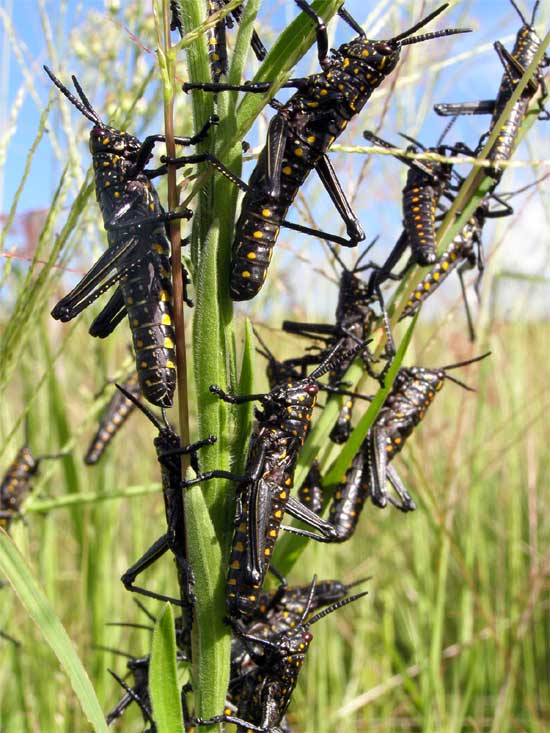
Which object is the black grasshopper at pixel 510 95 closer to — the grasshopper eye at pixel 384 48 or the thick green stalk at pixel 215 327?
the grasshopper eye at pixel 384 48

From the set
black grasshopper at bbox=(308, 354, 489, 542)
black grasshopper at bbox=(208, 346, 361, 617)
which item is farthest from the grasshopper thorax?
black grasshopper at bbox=(308, 354, 489, 542)

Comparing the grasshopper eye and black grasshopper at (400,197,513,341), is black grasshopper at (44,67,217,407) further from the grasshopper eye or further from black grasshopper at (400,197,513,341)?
black grasshopper at (400,197,513,341)

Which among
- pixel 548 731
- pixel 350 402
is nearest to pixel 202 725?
pixel 350 402

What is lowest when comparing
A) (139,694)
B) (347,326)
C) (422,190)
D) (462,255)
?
(139,694)

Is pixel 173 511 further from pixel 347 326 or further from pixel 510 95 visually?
pixel 510 95

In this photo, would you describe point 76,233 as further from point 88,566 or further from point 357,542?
point 357,542

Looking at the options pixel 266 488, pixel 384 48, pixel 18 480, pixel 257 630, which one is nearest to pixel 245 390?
pixel 266 488
